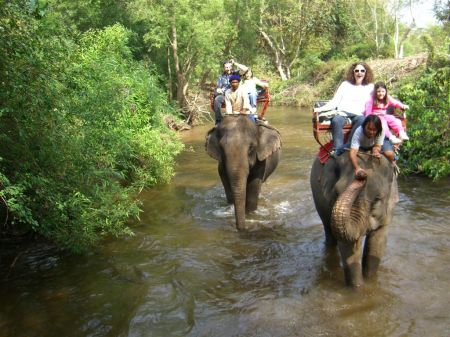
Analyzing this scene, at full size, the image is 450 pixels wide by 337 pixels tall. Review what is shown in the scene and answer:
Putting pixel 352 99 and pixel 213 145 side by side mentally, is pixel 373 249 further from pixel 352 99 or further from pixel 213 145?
pixel 213 145

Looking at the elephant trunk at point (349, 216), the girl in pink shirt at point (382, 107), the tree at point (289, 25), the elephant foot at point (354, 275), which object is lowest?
the elephant foot at point (354, 275)

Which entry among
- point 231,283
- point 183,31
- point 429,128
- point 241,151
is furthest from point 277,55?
point 231,283

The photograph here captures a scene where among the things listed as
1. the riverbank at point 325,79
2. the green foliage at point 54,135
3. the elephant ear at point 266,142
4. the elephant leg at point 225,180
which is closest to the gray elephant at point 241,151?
the elephant ear at point 266,142

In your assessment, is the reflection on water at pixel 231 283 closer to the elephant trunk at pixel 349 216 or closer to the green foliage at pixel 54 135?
the green foliage at pixel 54 135

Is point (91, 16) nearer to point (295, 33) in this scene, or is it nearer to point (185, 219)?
point (185, 219)

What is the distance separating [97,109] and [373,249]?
14.3 feet

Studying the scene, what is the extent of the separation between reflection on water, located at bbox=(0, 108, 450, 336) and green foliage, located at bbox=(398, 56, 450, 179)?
2.85ft

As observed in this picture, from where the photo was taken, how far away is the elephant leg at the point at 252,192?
8508 mm

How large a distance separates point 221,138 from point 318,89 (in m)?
24.9

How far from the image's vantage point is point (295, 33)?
1640 inches

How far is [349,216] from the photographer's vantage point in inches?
173

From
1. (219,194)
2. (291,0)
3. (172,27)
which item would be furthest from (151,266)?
(291,0)

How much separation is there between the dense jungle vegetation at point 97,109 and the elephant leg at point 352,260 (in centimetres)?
339

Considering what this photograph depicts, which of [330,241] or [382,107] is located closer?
[382,107]
